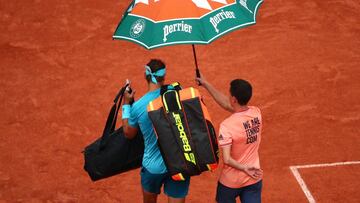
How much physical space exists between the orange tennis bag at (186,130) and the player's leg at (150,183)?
60 centimetres

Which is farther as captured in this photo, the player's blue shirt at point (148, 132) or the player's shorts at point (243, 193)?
the player's shorts at point (243, 193)

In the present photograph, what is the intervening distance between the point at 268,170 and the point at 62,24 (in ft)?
22.5

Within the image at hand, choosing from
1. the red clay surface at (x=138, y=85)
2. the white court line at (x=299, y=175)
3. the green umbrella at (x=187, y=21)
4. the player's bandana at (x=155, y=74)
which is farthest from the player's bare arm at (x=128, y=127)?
the white court line at (x=299, y=175)

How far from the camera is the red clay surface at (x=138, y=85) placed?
28.5 feet

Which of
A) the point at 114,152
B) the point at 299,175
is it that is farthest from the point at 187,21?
the point at 299,175

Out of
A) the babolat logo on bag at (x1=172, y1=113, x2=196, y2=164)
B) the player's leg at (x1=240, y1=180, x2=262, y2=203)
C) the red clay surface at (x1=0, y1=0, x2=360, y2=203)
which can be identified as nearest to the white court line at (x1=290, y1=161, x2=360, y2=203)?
the red clay surface at (x1=0, y1=0, x2=360, y2=203)

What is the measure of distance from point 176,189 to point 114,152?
29.4 inches

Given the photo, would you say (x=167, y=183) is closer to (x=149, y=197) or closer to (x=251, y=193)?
(x=149, y=197)

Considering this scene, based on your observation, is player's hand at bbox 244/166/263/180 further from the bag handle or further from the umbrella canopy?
the bag handle

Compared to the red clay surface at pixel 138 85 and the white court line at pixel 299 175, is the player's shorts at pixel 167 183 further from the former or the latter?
the white court line at pixel 299 175

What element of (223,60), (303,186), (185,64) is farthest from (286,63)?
(303,186)

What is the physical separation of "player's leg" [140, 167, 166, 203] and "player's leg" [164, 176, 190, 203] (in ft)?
0.30

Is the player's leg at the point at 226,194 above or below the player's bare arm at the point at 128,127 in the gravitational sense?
below

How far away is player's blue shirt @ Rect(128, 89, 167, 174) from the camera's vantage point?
223 inches
